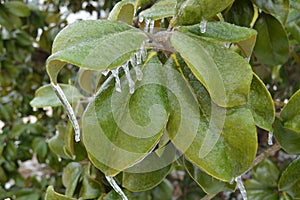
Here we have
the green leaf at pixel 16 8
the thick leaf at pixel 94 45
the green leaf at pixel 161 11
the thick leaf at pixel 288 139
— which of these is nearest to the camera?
the thick leaf at pixel 94 45

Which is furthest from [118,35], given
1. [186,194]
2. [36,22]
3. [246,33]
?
[36,22]

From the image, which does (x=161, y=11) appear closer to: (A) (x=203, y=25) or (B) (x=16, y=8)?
(A) (x=203, y=25)

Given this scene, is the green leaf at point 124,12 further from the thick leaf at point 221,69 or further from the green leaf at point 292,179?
the green leaf at point 292,179

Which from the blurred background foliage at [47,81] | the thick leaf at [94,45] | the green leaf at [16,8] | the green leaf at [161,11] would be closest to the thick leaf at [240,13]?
the blurred background foliage at [47,81]

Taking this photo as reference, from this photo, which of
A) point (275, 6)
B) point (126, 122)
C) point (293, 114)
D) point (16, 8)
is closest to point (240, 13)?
point (275, 6)

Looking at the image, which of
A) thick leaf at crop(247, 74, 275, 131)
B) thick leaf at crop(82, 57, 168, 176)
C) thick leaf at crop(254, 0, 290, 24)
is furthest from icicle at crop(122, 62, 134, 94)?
thick leaf at crop(254, 0, 290, 24)

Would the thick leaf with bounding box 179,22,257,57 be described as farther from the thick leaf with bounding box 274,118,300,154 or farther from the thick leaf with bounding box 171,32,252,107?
the thick leaf with bounding box 274,118,300,154
